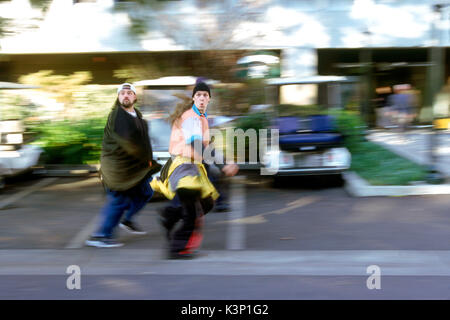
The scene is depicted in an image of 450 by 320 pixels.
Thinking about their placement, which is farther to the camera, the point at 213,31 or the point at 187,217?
the point at 213,31

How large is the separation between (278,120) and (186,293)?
5534 millimetres

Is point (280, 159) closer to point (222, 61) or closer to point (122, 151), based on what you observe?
point (222, 61)

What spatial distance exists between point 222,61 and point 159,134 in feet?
9.29

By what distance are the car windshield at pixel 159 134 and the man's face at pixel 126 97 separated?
2.99 m

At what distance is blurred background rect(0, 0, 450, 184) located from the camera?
9711mm

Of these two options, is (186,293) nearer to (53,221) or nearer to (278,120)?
(53,221)

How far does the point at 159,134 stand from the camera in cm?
897

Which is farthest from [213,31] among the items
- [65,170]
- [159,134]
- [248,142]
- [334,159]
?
[65,170]

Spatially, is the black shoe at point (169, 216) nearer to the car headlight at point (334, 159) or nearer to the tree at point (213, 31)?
the car headlight at point (334, 159)

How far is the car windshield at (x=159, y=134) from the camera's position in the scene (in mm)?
8820

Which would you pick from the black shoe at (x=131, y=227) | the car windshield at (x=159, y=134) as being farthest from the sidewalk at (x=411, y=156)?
the black shoe at (x=131, y=227)

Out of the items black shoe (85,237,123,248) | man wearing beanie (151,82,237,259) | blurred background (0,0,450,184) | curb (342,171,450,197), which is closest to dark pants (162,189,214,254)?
man wearing beanie (151,82,237,259)

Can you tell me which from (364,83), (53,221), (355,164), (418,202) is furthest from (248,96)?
(364,83)

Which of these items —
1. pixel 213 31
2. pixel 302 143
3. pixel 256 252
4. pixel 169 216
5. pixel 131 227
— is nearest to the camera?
pixel 169 216
